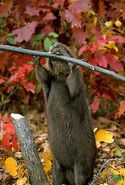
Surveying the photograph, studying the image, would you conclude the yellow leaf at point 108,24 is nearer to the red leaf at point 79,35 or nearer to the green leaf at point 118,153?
the red leaf at point 79,35

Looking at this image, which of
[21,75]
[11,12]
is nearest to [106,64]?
[21,75]

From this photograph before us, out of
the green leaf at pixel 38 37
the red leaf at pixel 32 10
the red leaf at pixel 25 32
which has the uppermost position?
the red leaf at pixel 32 10

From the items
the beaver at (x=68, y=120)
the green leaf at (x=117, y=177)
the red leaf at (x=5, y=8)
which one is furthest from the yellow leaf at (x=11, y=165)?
the red leaf at (x=5, y=8)

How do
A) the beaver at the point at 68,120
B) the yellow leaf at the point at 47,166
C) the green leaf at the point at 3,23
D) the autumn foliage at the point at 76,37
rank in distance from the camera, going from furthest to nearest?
1. the green leaf at the point at 3,23
2. the autumn foliage at the point at 76,37
3. the yellow leaf at the point at 47,166
4. the beaver at the point at 68,120

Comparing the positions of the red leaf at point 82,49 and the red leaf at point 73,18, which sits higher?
the red leaf at point 73,18

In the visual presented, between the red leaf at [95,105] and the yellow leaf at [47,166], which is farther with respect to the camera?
the red leaf at [95,105]

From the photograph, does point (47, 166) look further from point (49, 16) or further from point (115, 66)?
point (49, 16)

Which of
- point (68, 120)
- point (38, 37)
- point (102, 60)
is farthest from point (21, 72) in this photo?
point (68, 120)

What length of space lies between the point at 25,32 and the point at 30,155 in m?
1.95

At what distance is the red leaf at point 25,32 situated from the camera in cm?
652

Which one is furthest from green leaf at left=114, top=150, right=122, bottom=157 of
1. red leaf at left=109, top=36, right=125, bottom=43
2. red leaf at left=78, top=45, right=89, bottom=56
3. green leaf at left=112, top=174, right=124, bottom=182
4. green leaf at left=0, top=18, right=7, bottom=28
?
green leaf at left=0, top=18, right=7, bottom=28

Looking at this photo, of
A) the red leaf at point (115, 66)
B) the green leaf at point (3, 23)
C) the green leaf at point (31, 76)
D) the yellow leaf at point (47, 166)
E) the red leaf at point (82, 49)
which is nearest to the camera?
the yellow leaf at point (47, 166)

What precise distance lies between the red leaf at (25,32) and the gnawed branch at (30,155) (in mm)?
1651

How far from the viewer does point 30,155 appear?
4977 millimetres
